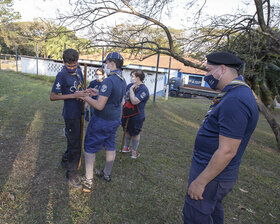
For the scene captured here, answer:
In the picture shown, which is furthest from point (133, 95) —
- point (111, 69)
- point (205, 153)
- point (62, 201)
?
point (205, 153)

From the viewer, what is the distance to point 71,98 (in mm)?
3008

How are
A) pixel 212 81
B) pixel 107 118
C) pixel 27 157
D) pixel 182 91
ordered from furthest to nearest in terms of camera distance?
1. pixel 182 91
2. pixel 27 157
3. pixel 107 118
4. pixel 212 81

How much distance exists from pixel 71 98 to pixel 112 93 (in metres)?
0.60

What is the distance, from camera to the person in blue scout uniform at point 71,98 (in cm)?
299

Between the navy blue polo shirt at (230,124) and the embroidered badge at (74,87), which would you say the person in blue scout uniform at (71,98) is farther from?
the navy blue polo shirt at (230,124)

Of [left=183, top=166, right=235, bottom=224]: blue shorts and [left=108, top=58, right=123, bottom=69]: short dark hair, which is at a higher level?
[left=108, top=58, right=123, bottom=69]: short dark hair

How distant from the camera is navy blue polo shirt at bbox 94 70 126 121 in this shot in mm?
2789

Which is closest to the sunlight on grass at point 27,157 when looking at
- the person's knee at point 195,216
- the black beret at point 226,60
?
the person's knee at point 195,216

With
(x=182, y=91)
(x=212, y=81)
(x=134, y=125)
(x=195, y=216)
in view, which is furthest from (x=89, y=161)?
(x=182, y=91)

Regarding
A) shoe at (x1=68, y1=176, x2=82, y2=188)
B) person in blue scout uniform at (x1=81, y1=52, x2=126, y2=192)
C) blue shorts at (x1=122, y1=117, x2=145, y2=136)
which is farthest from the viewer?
blue shorts at (x1=122, y1=117, x2=145, y2=136)

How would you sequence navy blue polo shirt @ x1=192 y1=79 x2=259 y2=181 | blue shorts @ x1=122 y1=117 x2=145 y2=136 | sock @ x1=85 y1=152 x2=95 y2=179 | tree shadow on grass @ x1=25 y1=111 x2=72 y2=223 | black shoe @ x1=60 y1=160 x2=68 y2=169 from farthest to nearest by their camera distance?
blue shorts @ x1=122 y1=117 x2=145 y2=136 < black shoe @ x1=60 y1=160 x2=68 y2=169 < sock @ x1=85 y1=152 x2=95 y2=179 < tree shadow on grass @ x1=25 y1=111 x2=72 y2=223 < navy blue polo shirt @ x1=192 y1=79 x2=259 y2=181

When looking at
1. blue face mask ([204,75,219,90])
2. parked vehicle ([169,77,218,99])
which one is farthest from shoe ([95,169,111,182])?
parked vehicle ([169,77,218,99])

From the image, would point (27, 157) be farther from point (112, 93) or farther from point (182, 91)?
point (182, 91)

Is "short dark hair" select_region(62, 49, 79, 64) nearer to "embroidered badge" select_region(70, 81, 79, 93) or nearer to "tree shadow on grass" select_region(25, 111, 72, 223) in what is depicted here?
"embroidered badge" select_region(70, 81, 79, 93)
